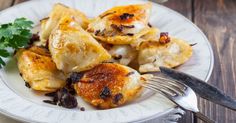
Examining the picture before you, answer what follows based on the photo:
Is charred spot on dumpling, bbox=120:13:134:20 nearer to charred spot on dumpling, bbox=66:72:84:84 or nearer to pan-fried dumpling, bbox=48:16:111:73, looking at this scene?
pan-fried dumpling, bbox=48:16:111:73

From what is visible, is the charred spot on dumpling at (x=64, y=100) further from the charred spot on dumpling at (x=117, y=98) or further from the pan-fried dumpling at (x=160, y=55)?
the pan-fried dumpling at (x=160, y=55)

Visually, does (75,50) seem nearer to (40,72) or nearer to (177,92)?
(40,72)

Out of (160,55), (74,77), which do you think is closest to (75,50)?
(74,77)

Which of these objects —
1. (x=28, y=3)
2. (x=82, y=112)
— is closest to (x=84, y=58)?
(x=82, y=112)

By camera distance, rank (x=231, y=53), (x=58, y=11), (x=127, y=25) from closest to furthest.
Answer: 1. (x=127, y=25)
2. (x=58, y=11)
3. (x=231, y=53)

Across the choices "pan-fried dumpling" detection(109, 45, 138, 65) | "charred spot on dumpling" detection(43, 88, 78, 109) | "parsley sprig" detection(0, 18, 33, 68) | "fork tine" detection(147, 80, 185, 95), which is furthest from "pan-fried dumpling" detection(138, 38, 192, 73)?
"parsley sprig" detection(0, 18, 33, 68)

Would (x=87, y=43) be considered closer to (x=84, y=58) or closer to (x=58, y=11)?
(x=84, y=58)
